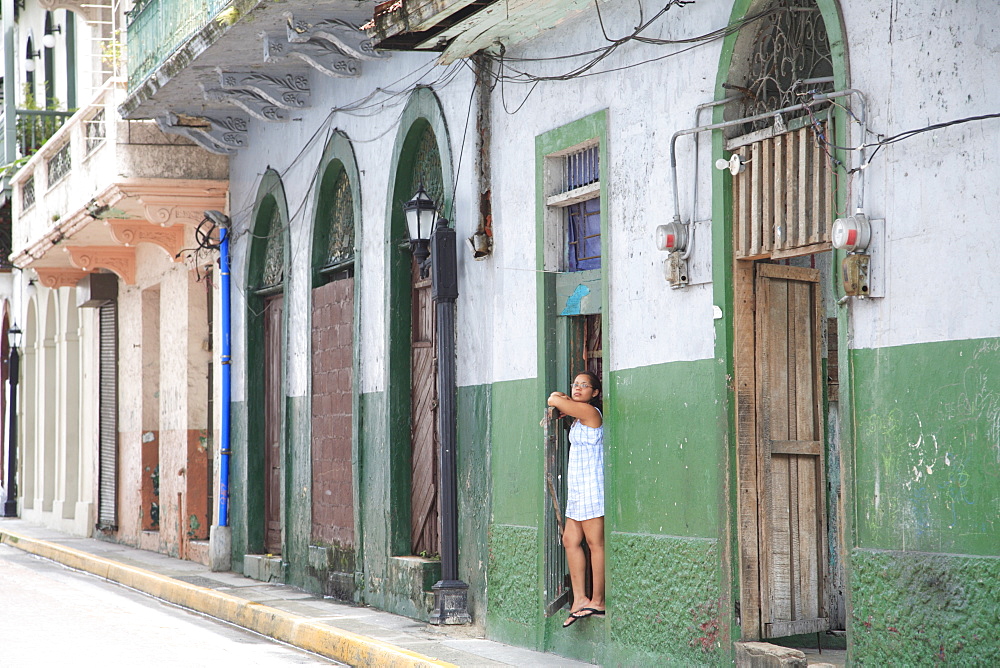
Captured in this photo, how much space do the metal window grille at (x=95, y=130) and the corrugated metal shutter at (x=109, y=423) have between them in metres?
4.60

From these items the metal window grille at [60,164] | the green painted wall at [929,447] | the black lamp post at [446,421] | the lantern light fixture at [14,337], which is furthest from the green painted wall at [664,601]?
the lantern light fixture at [14,337]

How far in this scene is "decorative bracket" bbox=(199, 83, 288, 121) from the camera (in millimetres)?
13961

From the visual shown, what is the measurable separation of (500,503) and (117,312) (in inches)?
519

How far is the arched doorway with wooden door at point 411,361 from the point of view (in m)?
11.4

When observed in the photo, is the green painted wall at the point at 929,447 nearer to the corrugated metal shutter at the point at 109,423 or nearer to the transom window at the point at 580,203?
the transom window at the point at 580,203

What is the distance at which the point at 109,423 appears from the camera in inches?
845

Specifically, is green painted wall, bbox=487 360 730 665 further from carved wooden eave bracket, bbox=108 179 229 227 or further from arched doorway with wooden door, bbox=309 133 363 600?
carved wooden eave bracket, bbox=108 179 229 227

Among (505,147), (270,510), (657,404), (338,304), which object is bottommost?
(270,510)

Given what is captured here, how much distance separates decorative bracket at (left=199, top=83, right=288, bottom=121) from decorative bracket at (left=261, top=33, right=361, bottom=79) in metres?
1.66

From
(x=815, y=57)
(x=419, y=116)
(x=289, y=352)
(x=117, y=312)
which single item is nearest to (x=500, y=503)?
(x=419, y=116)

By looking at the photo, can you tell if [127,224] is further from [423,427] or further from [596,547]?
[596,547]

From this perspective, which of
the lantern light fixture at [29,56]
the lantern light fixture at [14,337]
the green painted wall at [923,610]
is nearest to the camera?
the green painted wall at [923,610]

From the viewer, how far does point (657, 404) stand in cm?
814

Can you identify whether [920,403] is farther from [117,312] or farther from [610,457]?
[117,312]
